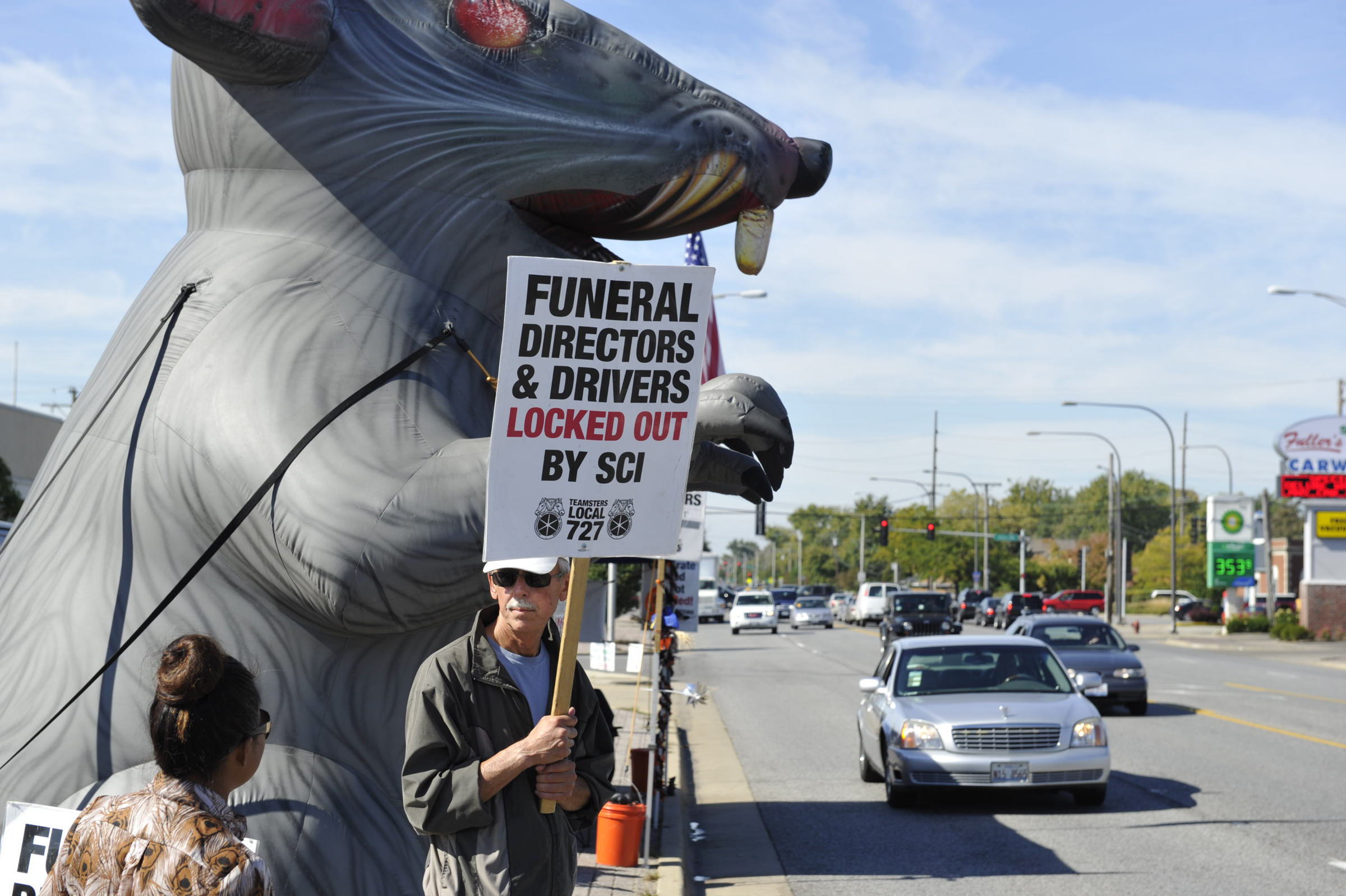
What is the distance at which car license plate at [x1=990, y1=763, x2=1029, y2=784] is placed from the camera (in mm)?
10703

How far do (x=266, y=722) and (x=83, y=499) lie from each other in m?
1.28

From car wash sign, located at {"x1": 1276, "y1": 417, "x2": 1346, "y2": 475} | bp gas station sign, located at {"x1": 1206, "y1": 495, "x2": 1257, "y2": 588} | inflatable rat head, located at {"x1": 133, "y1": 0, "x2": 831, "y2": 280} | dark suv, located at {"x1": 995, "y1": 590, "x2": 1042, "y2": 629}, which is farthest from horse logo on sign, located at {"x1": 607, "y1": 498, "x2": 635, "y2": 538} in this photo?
bp gas station sign, located at {"x1": 1206, "y1": 495, "x2": 1257, "y2": 588}

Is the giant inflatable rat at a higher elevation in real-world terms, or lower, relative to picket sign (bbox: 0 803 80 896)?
higher

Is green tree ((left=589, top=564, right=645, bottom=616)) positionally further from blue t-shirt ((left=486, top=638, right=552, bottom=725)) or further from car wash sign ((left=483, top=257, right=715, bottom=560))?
car wash sign ((left=483, top=257, right=715, bottom=560))

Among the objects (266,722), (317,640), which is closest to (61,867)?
(266,722)

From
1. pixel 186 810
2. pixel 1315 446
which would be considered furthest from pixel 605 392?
pixel 1315 446

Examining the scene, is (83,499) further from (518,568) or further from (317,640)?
(518,568)

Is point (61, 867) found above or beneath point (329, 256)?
beneath

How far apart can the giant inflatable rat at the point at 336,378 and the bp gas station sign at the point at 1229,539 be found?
5346 centimetres

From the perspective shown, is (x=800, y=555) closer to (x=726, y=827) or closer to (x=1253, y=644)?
(x=1253, y=644)

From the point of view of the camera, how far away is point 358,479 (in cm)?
313

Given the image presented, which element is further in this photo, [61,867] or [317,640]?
[317,640]

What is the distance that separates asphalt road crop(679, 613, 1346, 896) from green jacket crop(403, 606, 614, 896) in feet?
16.9

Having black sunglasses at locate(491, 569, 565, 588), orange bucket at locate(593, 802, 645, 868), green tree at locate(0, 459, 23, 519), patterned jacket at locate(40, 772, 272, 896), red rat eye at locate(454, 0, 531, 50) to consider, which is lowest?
orange bucket at locate(593, 802, 645, 868)
